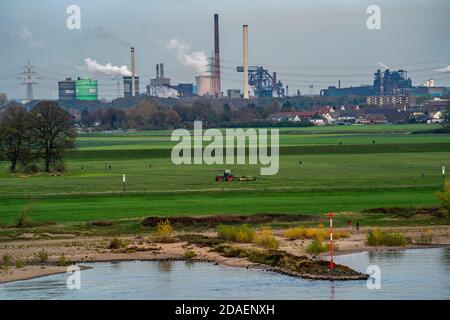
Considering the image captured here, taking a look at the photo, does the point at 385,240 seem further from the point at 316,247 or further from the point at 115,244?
the point at 115,244

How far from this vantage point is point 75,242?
4597 centimetres

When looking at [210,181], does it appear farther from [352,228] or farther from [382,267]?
[382,267]

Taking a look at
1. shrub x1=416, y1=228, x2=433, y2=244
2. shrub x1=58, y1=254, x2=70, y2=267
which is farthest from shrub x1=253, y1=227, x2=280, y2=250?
shrub x1=58, y1=254, x2=70, y2=267

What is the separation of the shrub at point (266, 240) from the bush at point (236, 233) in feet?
1.36

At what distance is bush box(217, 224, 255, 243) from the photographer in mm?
45344

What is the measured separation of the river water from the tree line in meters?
48.1

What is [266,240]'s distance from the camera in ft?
142

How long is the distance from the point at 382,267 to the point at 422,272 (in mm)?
1890

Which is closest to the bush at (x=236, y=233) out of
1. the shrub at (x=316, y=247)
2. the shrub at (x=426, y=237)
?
the shrub at (x=316, y=247)

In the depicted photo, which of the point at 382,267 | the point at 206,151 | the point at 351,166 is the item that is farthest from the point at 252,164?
the point at 382,267

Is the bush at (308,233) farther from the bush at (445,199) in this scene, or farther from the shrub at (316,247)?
the bush at (445,199)

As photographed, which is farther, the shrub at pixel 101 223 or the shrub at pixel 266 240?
the shrub at pixel 101 223

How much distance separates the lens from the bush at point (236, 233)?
149 feet

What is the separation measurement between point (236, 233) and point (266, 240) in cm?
271
